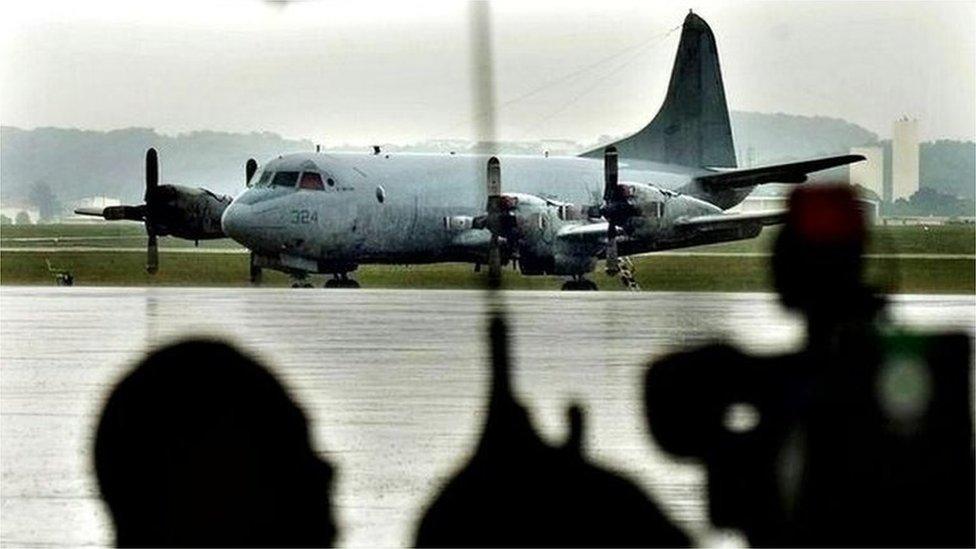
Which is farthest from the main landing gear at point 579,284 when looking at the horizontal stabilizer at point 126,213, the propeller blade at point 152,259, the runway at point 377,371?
the runway at point 377,371

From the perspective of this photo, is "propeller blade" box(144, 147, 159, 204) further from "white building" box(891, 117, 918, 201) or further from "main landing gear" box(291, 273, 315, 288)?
"white building" box(891, 117, 918, 201)

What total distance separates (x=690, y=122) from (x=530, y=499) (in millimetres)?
66792

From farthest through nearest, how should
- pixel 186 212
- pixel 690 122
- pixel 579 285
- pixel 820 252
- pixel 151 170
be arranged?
pixel 690 122
pixel 579 285
pixel 186 212
pixel 151 170
pixel 820 252

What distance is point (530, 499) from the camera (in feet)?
6.59

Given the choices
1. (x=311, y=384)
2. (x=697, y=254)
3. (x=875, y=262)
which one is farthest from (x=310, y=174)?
(x=697, y=254)

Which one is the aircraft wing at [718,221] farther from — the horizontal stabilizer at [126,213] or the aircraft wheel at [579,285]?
the horizontal stabilizer at [126,213]

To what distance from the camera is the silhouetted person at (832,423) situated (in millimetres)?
1935

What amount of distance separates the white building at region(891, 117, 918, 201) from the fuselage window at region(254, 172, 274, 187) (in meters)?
19.1

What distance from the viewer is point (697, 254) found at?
104188 millimetres

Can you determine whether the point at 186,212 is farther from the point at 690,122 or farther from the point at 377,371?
the point at 377,371

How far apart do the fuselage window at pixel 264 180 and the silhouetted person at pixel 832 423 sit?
1921 inches

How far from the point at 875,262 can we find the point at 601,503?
0.47 metres

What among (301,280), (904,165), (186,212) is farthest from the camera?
(904,165)

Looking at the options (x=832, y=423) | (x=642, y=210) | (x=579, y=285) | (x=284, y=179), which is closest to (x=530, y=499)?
(x=832, y=423)
